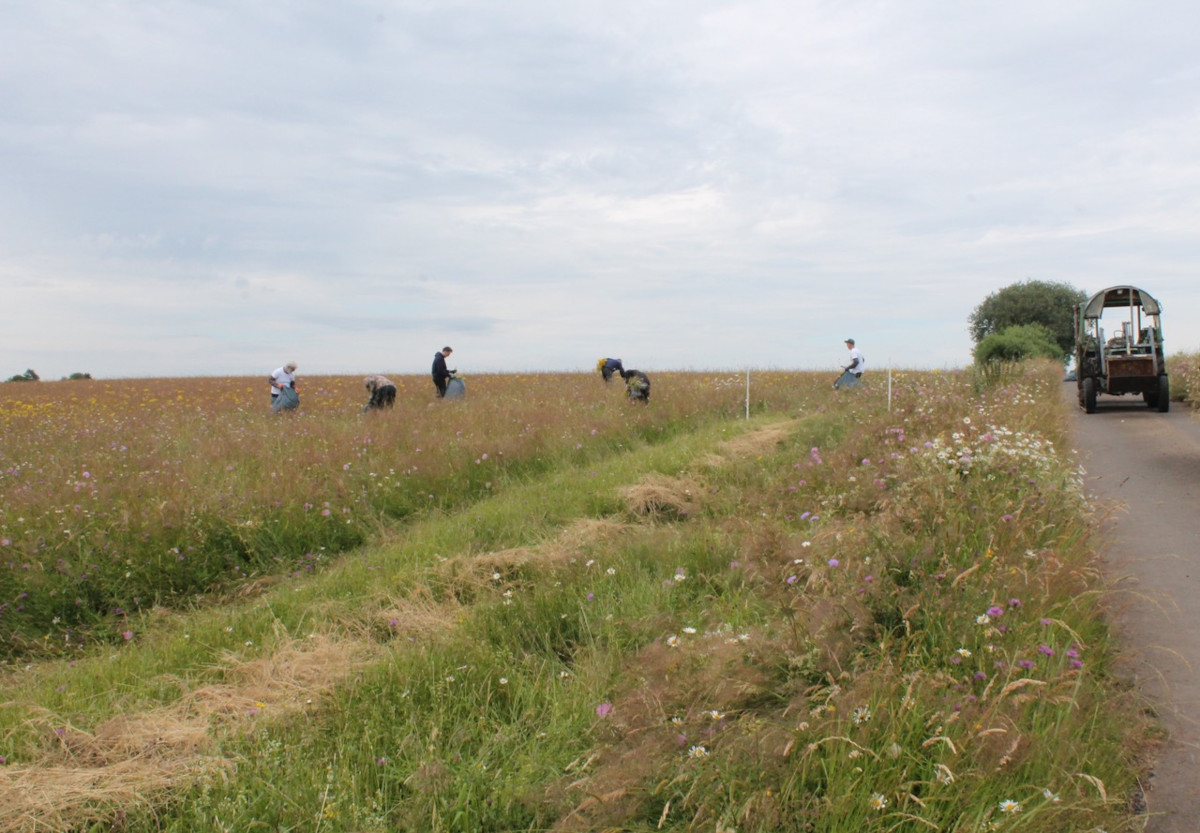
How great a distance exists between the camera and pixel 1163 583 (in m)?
5.54

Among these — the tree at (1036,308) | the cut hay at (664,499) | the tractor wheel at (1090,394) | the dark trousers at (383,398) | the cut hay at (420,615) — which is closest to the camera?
the cut hay at (420,615)

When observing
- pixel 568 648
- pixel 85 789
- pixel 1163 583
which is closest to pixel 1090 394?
pixel 1163 583

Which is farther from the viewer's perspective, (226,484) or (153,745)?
(226,484)

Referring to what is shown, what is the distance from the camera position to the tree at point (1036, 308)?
2357 inches

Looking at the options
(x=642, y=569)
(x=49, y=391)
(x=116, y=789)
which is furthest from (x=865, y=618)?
(x=49, y=391)

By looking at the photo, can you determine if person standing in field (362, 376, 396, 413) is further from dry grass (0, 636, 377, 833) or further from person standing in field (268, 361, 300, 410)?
dry grass (0, 636, 377, 833)

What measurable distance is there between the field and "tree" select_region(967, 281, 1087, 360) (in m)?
58.1

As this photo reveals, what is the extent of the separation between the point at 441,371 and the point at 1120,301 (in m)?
15.6

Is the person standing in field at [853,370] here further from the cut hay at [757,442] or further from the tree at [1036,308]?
the tree at [1036,308]

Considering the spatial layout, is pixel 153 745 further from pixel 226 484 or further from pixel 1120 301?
pixel 1120 301

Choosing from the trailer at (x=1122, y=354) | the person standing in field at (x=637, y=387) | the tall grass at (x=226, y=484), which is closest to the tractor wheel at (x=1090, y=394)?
the trailer at (x=1122, y=354)

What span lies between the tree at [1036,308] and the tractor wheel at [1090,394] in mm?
44805

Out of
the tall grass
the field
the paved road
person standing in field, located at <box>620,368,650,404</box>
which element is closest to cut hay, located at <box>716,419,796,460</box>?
the field

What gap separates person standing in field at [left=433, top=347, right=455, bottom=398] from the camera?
18.6 meters
